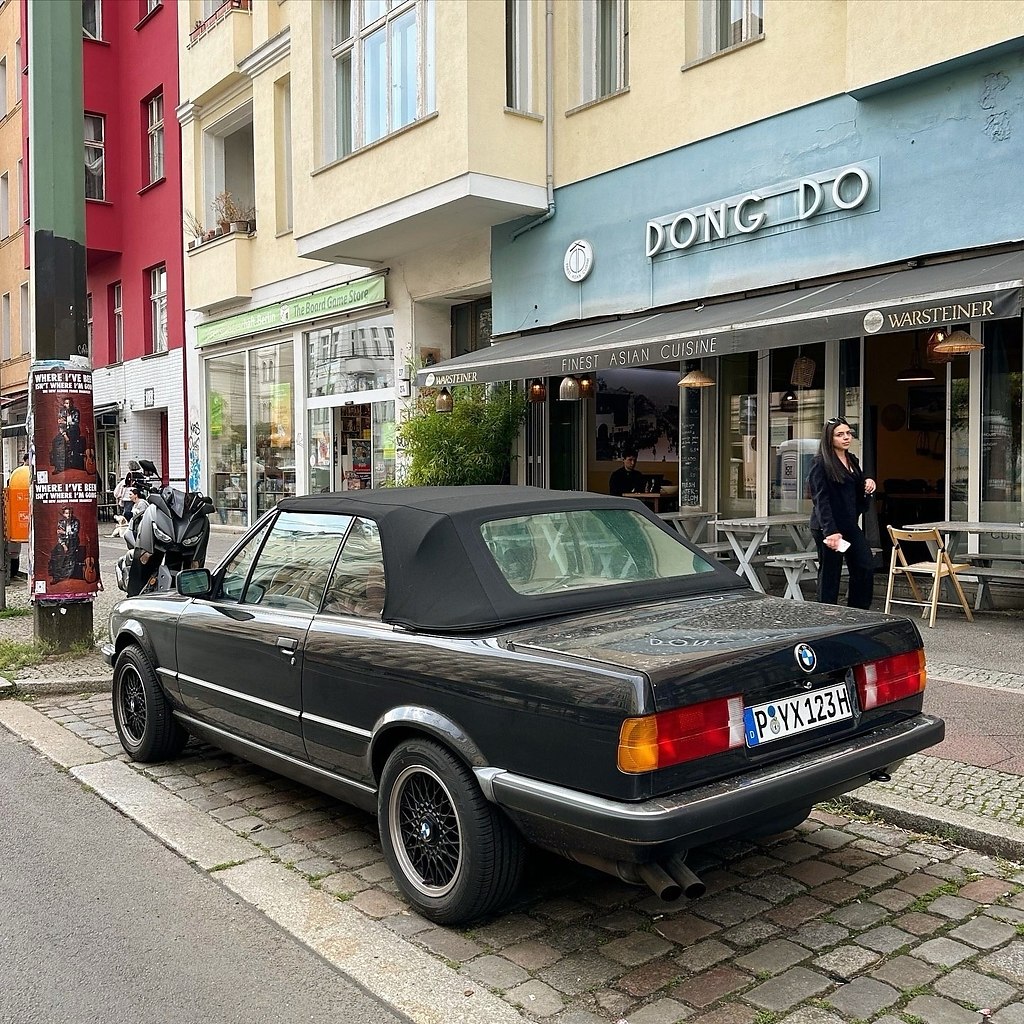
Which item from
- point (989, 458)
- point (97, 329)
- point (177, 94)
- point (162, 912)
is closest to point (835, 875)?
point (162, 912)

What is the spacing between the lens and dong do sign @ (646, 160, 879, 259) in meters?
9.49

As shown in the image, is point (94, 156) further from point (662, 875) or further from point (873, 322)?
point (662, 875)

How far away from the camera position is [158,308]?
22.8m

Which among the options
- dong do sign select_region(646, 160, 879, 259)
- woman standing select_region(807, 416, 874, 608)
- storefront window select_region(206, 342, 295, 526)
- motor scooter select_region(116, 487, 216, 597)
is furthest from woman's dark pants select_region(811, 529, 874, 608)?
storefront window select_region(206, 342, 295, 526)

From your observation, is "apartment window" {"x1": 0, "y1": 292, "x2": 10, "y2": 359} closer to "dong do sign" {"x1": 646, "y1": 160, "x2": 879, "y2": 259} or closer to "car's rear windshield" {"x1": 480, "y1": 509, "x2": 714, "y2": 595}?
"dong do sign" {"x1": 646, "y1": 160, "x2": 879, "y2": 259}

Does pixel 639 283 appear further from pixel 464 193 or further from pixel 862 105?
pixel 862 105

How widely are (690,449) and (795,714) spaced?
8.91 m

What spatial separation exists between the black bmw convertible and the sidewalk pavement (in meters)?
0.29

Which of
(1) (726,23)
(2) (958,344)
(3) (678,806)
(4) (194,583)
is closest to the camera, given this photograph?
(3) (678,806)

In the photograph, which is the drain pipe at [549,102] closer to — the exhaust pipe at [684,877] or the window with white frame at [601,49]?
the window with white frame at [601,49]

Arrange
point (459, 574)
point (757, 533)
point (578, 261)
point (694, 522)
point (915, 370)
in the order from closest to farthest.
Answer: point (459, 574) → point (757, 533) → point (915, 370) → point (694, 522) → point (578, 261)

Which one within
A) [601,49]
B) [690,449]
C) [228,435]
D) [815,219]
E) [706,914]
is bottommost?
[706,914]

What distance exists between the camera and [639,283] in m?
11.7

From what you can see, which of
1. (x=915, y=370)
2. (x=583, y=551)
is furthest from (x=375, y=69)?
(x=583, y=551)
